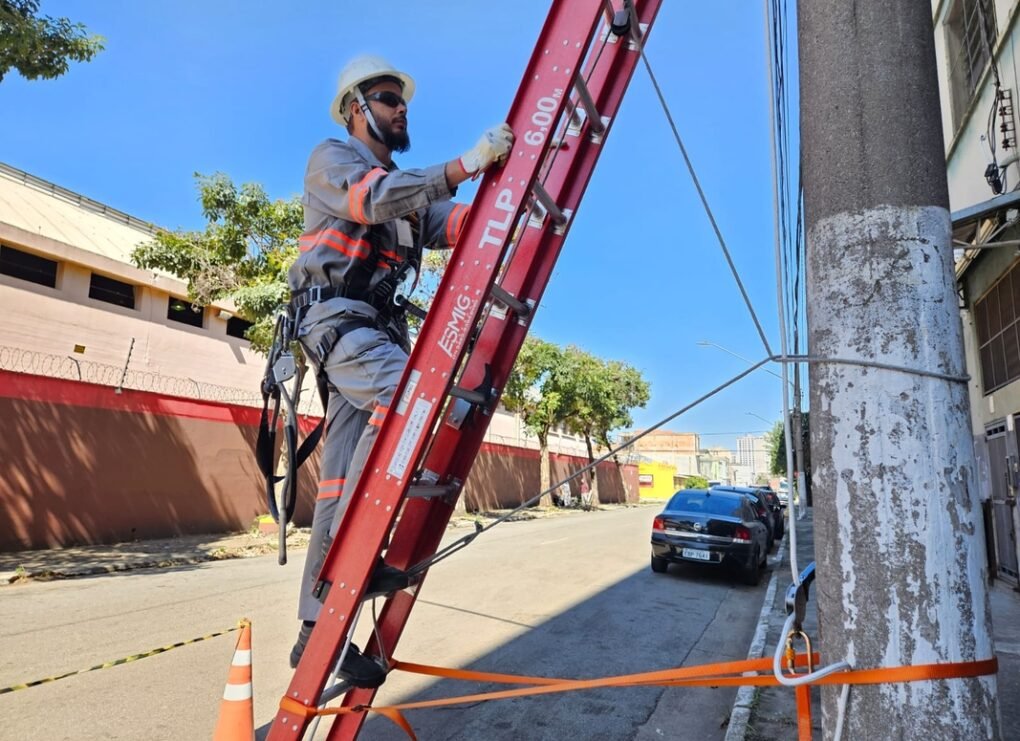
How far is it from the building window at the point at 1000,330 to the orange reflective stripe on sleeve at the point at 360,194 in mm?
8204

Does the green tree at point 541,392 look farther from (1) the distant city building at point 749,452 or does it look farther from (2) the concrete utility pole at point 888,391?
(1) the distant city building at point 749,452

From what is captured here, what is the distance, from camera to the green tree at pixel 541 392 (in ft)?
92.1

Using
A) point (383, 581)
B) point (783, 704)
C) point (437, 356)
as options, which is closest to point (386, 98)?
point (437, 356)

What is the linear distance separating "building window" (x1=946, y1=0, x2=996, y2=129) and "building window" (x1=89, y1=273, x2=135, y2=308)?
1819 cm

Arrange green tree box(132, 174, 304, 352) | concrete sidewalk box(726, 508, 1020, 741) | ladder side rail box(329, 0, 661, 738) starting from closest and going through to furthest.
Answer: ladder side rail box(329, 0, 661, 738) → concrete sidewalk box(726, 508, 1020, 741) → green tree box(132, 174, 304, 352)

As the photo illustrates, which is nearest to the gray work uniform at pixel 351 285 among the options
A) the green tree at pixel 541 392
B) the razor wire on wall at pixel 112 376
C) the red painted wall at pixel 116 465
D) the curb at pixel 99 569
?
the curb at pixel 99 569

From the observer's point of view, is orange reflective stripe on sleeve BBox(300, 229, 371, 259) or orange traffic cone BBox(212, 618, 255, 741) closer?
orange reflective stripe on sleeve BBox(300, 229, 371, 259)

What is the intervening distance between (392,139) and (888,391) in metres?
2.11

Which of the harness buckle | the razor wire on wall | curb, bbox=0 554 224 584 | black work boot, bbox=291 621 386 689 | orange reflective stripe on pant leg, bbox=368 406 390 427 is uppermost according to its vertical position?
the razor wire on wall

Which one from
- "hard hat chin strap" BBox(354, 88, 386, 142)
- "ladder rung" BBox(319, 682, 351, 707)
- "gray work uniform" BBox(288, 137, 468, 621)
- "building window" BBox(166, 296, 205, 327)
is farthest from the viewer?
"building window" BBox(166, 296, 205, 327)

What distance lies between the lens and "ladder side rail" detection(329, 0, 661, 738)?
245 cm

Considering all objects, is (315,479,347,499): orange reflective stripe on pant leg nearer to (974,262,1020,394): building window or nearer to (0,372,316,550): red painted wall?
(974,262,1020,394): building window

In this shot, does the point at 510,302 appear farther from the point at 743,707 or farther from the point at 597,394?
the point at 597,394

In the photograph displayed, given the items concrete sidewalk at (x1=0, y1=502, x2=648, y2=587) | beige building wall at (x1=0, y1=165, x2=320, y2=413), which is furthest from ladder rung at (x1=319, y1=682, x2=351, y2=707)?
beige building wall at (x1=0, y1=165, x2=320, y2=413)
